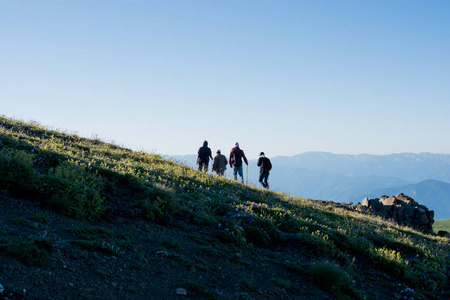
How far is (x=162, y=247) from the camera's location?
679cm

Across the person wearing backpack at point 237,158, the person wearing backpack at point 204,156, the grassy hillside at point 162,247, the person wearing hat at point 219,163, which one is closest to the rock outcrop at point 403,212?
the person wearing backpack at point 237,158

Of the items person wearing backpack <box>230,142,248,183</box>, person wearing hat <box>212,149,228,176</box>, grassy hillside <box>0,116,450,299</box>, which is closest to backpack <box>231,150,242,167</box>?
person wearing backpack <box>230,142,248,183</box>

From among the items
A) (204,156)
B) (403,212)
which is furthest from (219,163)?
(403,212)

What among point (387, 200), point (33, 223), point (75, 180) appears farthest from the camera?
point (387, 200)

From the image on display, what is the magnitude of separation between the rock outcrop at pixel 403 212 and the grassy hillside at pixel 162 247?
10.1 metres

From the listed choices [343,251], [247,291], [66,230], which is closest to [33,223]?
[66,230]

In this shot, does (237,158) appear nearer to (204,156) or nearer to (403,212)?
(204,156)

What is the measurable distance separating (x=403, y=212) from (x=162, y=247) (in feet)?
65.1

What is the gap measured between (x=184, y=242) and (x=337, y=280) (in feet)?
11.8

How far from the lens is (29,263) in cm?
479

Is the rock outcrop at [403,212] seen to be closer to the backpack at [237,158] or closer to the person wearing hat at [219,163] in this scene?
the backpack at [237,158]

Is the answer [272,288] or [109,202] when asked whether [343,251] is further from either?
[109,202]

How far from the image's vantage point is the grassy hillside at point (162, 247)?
5102mm

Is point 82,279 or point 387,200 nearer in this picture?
point 82,279
